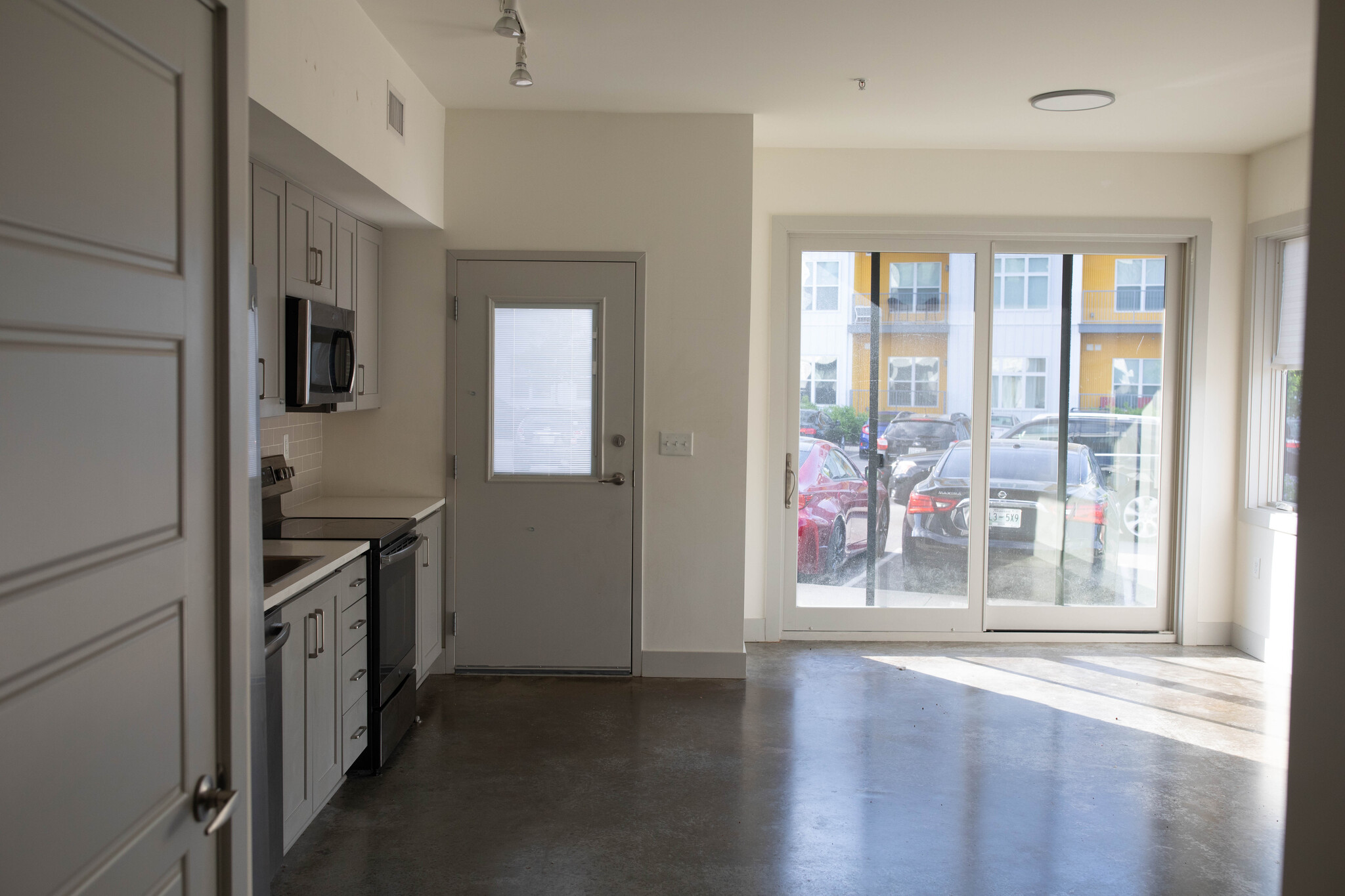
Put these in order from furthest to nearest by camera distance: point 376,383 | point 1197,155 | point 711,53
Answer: point 1197,155, point 376,383, point 711,53

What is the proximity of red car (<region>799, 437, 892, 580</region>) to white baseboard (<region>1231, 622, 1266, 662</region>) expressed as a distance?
6.92 feet

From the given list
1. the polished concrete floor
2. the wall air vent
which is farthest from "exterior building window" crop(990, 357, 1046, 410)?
the wall air vent

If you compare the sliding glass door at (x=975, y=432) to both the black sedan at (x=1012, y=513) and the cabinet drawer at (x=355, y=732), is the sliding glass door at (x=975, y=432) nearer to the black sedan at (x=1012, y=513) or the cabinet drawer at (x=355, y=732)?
the black sedan at (x=1012, y=513)

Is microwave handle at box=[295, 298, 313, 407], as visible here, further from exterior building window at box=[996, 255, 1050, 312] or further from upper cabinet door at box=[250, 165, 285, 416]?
exterior building window at box=[996, 255, 1050, 312]

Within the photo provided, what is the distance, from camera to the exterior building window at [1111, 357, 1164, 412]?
17.9ft

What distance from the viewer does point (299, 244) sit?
3.47 meters

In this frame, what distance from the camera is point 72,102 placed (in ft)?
3.25

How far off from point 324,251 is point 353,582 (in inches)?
55.5

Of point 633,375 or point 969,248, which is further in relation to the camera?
point 969,248

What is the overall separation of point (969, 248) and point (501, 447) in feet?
9.61

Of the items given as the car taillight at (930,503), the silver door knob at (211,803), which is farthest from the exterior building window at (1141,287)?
the silver door knob at (211,803)

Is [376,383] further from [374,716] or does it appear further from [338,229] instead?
[374,716]

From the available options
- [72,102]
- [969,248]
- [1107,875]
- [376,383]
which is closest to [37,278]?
[72,102]

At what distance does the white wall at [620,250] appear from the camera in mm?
4617
